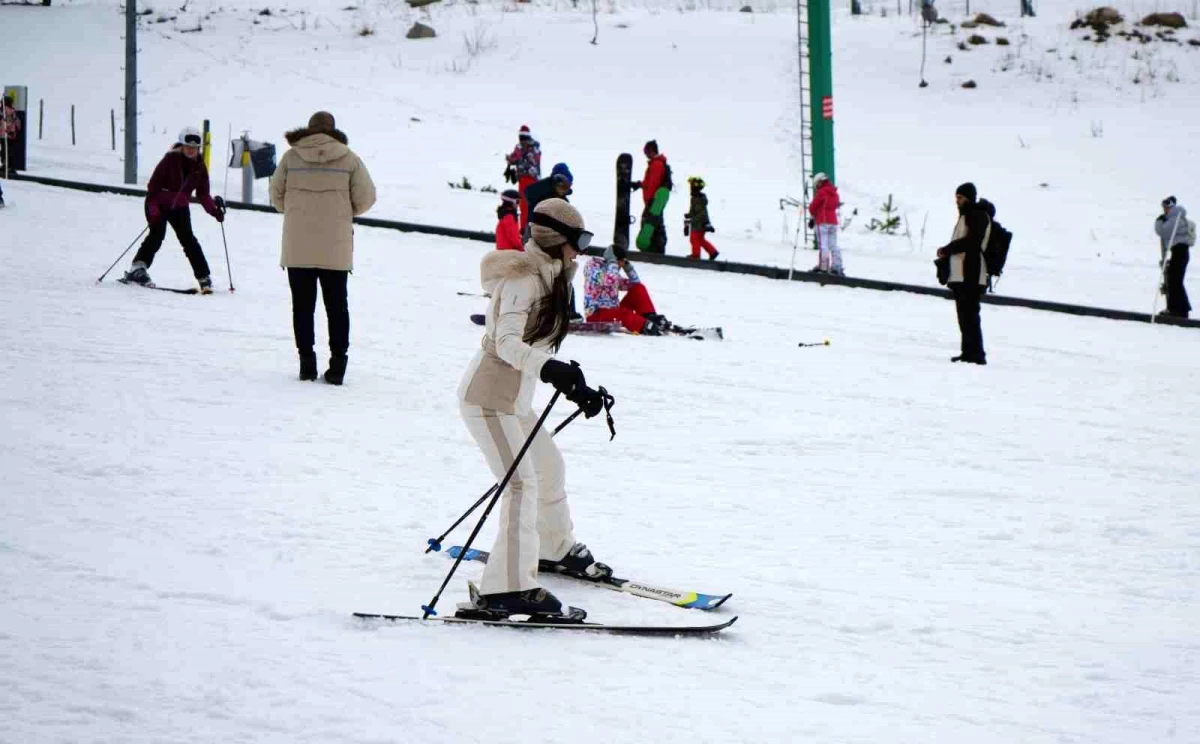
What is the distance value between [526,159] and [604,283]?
7315 millimetres

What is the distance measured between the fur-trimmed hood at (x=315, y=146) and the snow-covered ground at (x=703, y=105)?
39.6 feet

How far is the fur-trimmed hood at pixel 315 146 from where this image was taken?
9.64 m

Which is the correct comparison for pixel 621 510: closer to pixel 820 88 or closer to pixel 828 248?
pixel 828 248

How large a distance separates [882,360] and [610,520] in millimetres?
6657

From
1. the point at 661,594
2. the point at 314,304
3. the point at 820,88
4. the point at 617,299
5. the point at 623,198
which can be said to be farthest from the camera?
the point at 820,88

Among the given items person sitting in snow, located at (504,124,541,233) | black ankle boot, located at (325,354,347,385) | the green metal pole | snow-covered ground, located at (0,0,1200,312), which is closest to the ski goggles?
black ankle boot, located at (325,354,347,385)

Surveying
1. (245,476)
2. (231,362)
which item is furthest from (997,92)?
(245,476)

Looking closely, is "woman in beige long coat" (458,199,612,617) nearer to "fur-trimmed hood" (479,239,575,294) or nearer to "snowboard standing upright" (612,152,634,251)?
"fur-trimmed hood" (479,239,575,294)

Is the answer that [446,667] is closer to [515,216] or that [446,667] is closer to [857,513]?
[857,513]

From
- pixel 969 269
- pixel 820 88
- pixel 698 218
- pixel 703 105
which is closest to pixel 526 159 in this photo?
pixel 698 218

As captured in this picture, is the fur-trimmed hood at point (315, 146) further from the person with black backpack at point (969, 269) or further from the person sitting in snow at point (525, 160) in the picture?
the person sitting in snow at point (525, 160)

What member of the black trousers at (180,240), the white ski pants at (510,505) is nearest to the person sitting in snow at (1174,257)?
the black trousers at (180,240)

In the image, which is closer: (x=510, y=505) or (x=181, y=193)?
(x=510, y=505)

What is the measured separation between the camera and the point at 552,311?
209 inches
